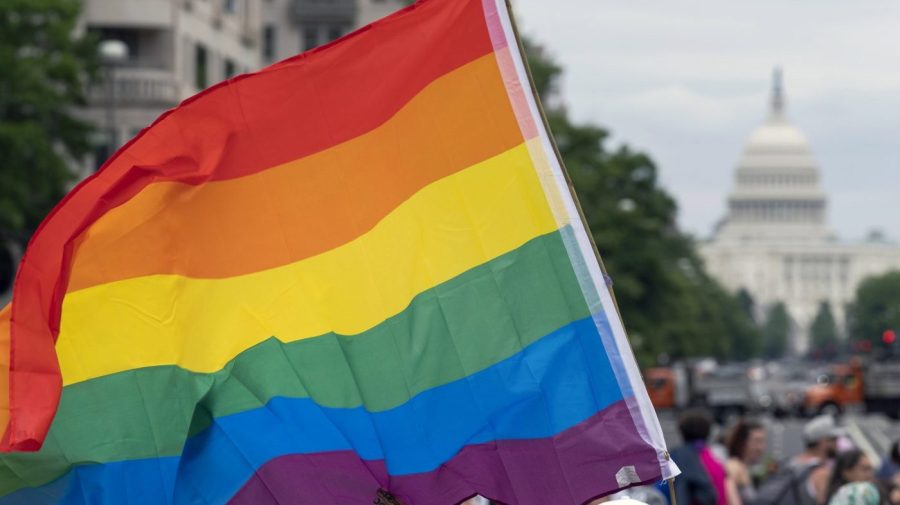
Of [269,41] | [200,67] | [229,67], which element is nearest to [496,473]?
[200,67]

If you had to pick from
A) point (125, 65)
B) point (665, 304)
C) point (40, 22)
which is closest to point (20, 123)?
point (40, 22)

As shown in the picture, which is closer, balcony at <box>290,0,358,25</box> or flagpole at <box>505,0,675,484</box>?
flagpole at <box>505,0,675,484</box>

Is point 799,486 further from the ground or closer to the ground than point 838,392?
further from the ground

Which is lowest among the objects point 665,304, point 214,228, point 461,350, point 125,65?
point 665,304

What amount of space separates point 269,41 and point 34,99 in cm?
2267

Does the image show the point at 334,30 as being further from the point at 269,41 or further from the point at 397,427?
the point at 397,427

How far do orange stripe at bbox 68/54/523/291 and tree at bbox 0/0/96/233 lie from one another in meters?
31.5

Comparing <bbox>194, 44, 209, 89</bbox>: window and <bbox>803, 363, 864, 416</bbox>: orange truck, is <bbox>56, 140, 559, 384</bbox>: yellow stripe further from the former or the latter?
<bbox>803, 363, 864, 416</bbox>: orange truck

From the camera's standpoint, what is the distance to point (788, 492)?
12.7 metres

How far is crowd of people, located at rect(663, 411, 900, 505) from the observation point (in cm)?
1174

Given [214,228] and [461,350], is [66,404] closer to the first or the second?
[214,228]

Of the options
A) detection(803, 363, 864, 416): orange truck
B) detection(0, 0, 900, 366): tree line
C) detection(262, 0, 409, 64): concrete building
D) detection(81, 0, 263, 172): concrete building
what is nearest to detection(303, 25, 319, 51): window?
detection(262, 0, 409, 64): concrete building

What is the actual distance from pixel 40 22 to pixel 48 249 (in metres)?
34.5

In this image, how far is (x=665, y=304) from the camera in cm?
8369
